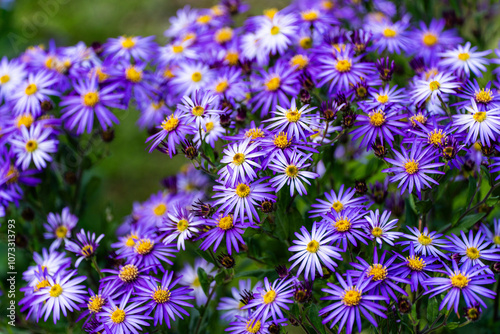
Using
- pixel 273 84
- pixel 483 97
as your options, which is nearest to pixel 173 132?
pixel 273 84

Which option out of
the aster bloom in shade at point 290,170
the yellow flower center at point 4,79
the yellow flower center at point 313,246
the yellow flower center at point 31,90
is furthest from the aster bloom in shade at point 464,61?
the yellow flower center at point 4,79

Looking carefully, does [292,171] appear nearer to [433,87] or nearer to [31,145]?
[433,87]

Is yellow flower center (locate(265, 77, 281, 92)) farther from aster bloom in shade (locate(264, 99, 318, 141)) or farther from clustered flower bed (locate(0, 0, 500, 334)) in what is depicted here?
aster bloom in shade (locate(264, 99, 318, 141))

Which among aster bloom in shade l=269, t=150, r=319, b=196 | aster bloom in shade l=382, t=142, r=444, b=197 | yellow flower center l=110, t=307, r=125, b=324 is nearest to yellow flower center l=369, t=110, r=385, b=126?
aster bloom in shade l=382, t=142, r=444, b=197

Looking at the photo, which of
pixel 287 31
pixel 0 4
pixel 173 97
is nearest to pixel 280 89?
pixel 287 31

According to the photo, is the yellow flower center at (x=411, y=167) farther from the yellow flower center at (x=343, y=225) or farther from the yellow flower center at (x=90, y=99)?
the yellow flower center at (x=90, y=99)

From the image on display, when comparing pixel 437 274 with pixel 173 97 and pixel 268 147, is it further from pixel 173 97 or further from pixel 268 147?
pixel 173 97

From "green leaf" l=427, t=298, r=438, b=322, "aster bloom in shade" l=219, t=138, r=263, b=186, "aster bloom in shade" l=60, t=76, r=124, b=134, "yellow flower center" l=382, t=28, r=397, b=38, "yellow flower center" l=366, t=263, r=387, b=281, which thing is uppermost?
"yellow flower center" l=382, t=28, r=397, b=38
